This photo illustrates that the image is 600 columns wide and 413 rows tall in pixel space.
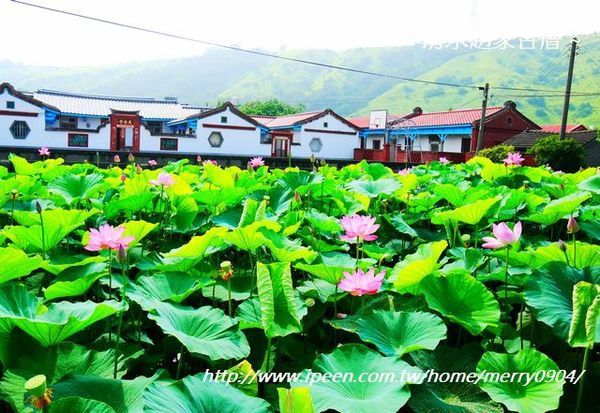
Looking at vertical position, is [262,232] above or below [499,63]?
below

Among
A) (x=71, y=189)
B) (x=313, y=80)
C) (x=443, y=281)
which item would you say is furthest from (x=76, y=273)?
(x=313, y=80)

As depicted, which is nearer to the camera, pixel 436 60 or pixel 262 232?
pixel 262 232

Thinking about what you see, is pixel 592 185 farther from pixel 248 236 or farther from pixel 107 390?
pixel 107 390

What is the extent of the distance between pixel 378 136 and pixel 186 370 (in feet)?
96.1

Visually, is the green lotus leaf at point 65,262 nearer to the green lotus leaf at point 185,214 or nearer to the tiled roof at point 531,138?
the green lotus leaf at point 185,214

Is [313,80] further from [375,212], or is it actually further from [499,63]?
[375,212]

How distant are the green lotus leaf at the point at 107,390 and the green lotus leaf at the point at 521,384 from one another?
0.45 m

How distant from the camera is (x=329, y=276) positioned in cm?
99

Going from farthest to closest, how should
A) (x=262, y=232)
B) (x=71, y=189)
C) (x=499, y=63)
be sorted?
(x=499, y=63), (x=71, y=189), (x=262, y=232)

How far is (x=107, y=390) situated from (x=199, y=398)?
0.13m

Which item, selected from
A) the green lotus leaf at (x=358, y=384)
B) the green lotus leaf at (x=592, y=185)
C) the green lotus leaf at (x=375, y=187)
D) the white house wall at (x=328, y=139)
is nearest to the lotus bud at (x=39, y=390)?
the green lotus leaf at (x=358, y=384)

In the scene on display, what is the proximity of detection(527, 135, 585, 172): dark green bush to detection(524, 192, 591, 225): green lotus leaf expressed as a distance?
15875 millimetres

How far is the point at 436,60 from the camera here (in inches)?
5477

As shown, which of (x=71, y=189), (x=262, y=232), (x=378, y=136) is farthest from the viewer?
(x=378, y=136)
